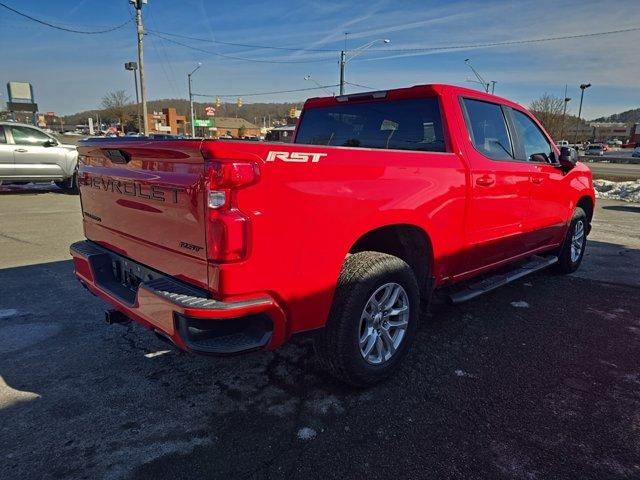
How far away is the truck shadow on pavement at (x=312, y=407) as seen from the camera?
2.27m

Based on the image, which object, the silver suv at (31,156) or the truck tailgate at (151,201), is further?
the silver suv at (31,156)

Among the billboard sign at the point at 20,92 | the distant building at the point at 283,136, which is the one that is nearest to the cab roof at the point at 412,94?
the distant building at the point at 283,136

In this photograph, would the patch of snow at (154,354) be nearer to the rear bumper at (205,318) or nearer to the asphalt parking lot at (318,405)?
the asphalt parking lot at (318,405)

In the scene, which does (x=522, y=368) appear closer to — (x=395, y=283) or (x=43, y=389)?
(x=395, y=283)

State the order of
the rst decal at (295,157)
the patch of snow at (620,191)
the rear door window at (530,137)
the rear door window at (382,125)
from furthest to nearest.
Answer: the patch of snow at (620,191), the rear door window at (530,137), the rear door window at (382,125), the rst decal at (295,157)

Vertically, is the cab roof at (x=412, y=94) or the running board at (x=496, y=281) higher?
the cab roof at (x=412, y=94)

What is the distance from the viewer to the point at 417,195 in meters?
3.04

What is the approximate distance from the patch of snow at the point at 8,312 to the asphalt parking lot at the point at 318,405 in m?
0.03

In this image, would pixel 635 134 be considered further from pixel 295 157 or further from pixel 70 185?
pixel 295 157

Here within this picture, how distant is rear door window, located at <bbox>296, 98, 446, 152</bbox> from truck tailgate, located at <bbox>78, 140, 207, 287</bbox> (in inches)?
78.3

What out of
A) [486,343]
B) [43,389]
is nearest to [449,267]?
[486,343]

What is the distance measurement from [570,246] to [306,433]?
458 cm

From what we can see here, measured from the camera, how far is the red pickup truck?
2.17m

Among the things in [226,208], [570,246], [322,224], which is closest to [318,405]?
[322,224]
